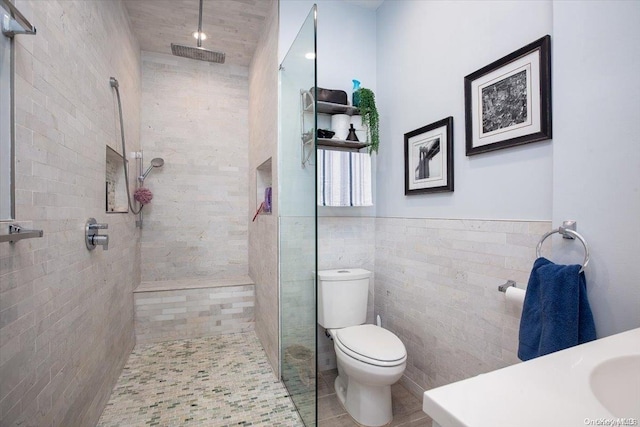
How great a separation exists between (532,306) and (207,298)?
261 cm

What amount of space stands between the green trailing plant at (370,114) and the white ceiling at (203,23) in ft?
3.57

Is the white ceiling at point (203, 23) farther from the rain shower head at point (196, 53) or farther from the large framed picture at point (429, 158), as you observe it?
the large framed picture at point (429, 158)

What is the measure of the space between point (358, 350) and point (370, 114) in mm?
1573

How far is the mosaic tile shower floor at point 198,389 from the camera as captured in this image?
170 centimetres

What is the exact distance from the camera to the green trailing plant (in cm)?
213

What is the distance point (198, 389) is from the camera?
6.54 feet

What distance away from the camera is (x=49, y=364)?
3.80ft

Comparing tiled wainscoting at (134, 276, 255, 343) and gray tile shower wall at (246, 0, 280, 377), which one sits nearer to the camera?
gray tile shower wall at (246, 0, 280, 377)

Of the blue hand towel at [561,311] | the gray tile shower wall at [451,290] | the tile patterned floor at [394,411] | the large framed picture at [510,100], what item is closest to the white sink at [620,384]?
the blue hand towel at [561,311]

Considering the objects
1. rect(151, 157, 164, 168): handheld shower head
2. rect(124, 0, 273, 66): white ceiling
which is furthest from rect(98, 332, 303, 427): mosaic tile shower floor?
rect(124, 0, 273, 66): white ceiling

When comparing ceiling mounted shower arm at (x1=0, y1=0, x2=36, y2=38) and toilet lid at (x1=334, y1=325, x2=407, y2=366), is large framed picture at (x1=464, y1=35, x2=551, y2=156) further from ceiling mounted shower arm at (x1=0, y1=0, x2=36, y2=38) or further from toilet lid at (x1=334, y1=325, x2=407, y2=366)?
ceiling mounted shower arm at (x1=0, y1=0, x2=36, y2=38)

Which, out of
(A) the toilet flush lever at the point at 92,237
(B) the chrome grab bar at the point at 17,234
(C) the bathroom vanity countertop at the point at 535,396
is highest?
(B) the chrome grab bar at the point at 17,234

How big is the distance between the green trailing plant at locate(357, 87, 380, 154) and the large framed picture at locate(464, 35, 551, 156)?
68cm

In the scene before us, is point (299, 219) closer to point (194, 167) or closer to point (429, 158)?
point (429, 158)
